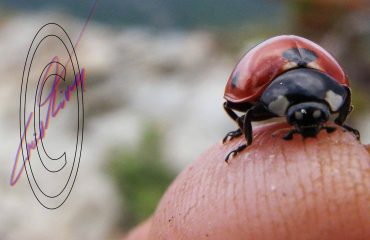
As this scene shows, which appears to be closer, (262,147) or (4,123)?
(262,147)

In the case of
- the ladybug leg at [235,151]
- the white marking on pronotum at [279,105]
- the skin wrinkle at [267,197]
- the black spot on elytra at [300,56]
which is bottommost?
the skin wrinkle at [267,197]

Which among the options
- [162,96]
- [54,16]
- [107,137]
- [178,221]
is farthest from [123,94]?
[178,221]

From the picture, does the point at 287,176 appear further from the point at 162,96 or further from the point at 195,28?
the point at 195,28

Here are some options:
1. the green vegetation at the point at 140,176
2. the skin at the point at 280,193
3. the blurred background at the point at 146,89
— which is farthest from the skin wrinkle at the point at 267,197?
the green vegetation at the point at 140,176

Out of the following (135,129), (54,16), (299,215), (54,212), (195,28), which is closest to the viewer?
(299,215)

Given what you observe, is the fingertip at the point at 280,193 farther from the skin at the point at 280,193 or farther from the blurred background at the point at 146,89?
the blurred background at the point at 146,89

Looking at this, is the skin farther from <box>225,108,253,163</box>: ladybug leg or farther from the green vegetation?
the green vegetation

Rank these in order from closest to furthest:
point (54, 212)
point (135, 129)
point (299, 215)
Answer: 1. point (299, 215)
2. point (54, 212)
3. point (135, 129)
